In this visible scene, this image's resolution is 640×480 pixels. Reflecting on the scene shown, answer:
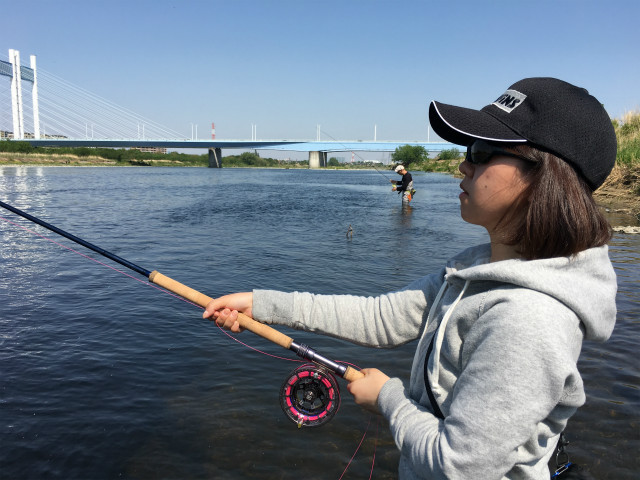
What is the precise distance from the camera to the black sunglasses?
1.32 metres

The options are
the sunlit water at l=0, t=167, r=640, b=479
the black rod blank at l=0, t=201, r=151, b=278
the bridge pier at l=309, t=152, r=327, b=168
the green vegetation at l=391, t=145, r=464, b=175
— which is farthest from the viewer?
the bridge pier at l=309, t=152, r=327, b=168

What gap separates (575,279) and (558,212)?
18cm

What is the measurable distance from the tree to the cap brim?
90.1 metres

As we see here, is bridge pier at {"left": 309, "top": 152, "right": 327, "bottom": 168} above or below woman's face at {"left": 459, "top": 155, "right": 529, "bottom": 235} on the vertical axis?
above

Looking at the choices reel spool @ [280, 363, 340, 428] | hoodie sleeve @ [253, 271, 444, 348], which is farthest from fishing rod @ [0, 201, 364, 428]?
hoodie sleeve @ [253, 271, 444, 348]

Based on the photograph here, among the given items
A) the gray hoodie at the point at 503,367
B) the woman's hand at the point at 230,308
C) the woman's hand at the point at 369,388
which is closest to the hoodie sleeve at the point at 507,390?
the gray hoodie at the point at 503,367

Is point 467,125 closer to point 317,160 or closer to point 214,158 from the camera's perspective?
point 317,160

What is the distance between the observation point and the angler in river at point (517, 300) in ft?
3.70

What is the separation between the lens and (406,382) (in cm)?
475

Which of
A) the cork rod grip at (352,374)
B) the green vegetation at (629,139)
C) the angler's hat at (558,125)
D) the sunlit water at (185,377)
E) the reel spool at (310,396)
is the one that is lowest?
the sunlit water at (185,377)

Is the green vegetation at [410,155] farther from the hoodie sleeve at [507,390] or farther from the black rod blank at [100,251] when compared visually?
the hoodie sleeve at [507,390]

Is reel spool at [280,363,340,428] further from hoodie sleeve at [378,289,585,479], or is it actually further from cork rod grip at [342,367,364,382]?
hoodie sleeve at [378,289,585,479]

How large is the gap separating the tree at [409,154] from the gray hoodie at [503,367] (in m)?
90.3

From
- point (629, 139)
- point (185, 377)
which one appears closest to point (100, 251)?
point (185, 377)
